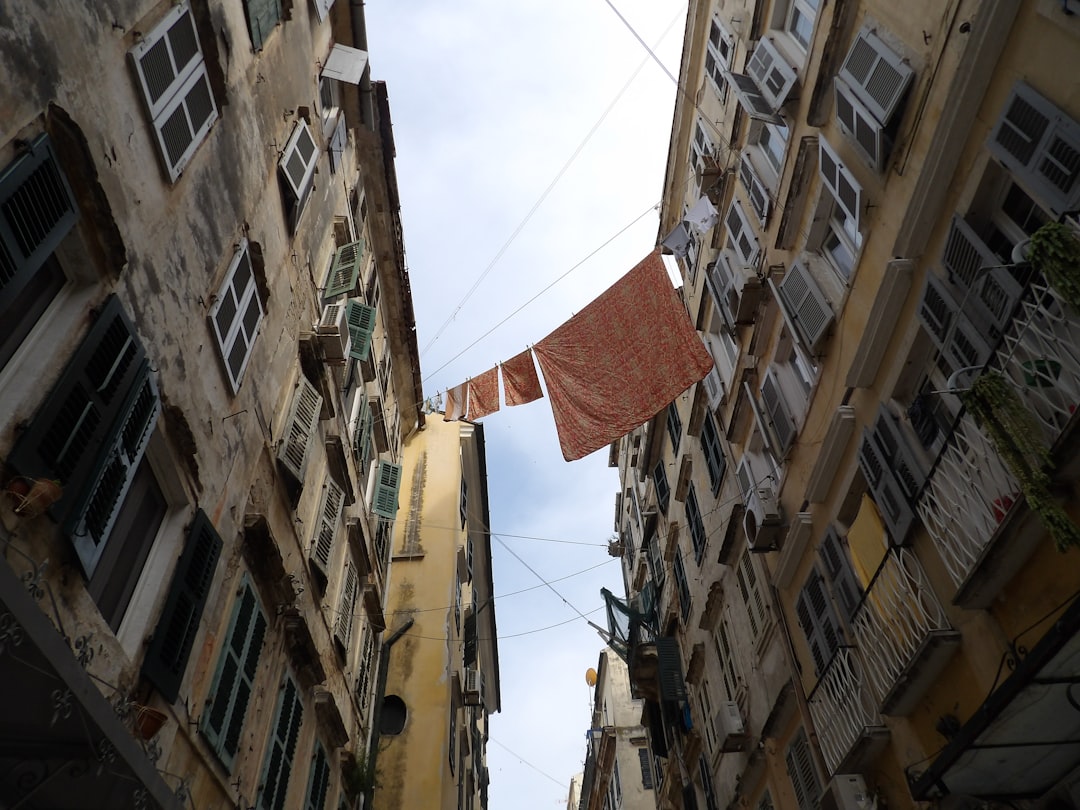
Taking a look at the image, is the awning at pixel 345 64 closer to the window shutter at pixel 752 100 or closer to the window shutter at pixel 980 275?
the window shutter at pixel 752 100

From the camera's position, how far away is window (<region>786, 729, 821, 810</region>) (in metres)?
9.55

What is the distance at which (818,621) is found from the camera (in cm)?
927

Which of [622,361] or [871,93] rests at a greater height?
[622,361]

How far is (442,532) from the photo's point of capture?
2234 cm

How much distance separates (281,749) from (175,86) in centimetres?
760

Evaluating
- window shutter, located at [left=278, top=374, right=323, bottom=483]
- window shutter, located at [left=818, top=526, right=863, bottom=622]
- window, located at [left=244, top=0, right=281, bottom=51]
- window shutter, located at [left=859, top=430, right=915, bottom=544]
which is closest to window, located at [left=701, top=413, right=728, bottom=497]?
window shutter, located at [left=818, top=526, right=863, bottom=622]

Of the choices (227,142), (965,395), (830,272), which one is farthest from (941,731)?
(227,142)

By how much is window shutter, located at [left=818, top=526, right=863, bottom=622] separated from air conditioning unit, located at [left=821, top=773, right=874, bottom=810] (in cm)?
165

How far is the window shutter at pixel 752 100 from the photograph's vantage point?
11102 mm

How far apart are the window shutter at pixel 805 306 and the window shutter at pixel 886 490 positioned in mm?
1862

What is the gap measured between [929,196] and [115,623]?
8019 mm

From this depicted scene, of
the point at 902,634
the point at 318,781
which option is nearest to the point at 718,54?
Result: the point at 902,634

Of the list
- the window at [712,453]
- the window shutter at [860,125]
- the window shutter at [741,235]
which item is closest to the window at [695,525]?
the window at [712,453]

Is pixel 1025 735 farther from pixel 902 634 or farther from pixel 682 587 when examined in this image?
pixel 682 587
